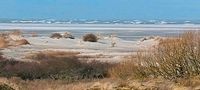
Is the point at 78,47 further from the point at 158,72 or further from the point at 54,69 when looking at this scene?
the point at 158,72

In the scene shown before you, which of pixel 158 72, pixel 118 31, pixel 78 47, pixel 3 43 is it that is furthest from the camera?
pixel 118 31

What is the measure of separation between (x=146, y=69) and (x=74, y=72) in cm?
1210

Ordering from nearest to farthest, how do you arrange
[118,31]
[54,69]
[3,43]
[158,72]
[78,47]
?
[158,72] < [54,69] < [78,47] < [3,43] < [118,31]

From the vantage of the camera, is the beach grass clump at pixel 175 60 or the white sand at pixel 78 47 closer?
the beach grass clump at pixel 175 60

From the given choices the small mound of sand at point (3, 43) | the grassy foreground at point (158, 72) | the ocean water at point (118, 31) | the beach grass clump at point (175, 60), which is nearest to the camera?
the grassy foreground at point (158, 72)

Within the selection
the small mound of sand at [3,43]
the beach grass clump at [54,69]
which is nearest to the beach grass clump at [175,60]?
the beach grass clump at [54,69]

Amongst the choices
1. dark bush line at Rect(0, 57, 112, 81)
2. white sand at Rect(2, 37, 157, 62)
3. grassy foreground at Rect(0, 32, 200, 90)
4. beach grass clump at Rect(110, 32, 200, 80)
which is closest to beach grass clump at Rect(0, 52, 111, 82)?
dark bush line at Rect(0, 57, 112, 81)

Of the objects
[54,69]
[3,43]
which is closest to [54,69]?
[54,69]

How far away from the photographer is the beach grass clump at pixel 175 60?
55.5 feet

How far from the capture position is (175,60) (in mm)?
17469

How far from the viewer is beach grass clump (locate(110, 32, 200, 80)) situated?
16906 mm

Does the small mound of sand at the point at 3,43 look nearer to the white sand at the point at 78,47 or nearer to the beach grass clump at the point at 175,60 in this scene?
the white sand at the point at 78,47

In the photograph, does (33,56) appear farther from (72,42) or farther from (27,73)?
(72,42)

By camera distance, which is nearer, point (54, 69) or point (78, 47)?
point (54, 69)
